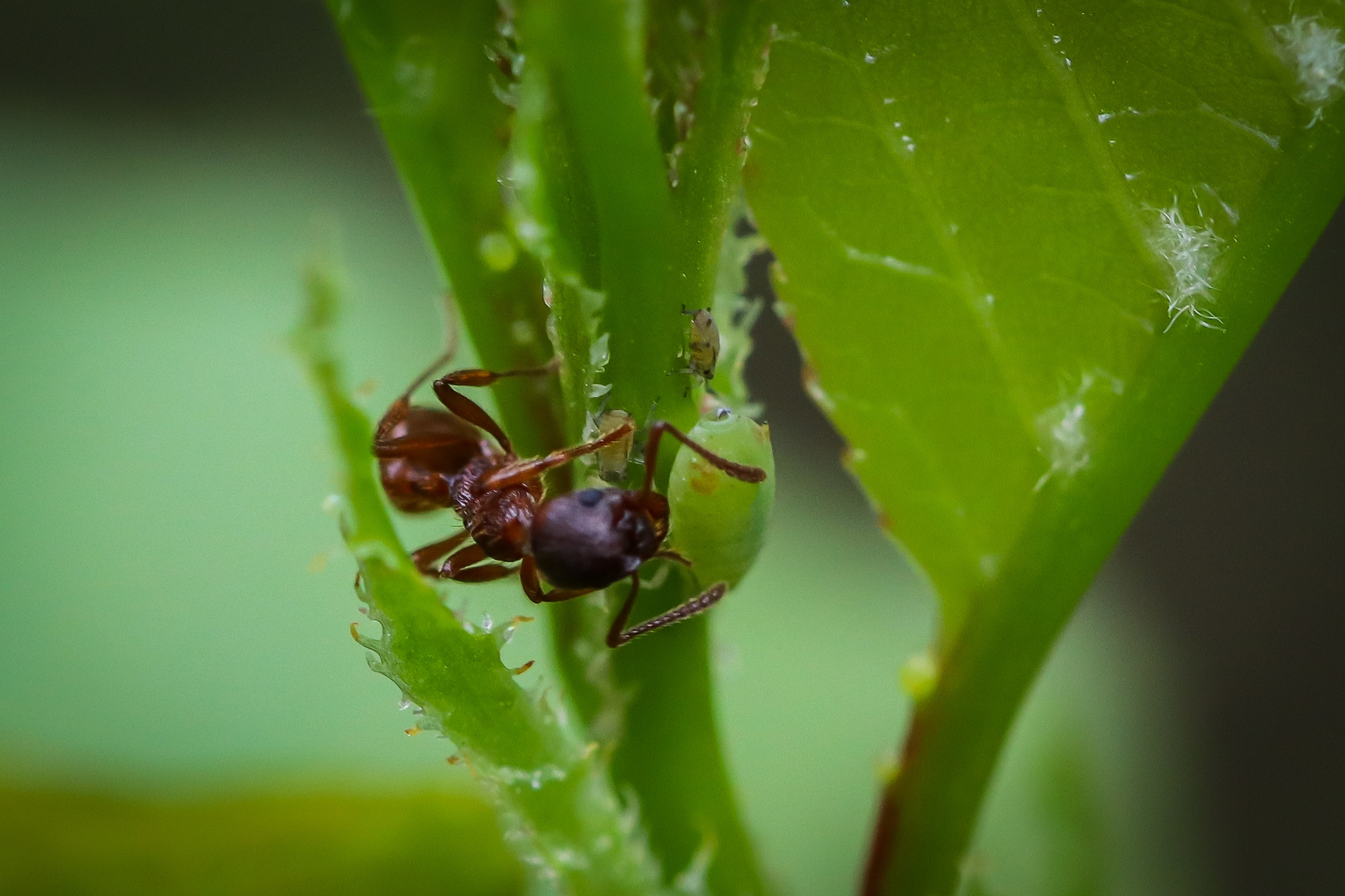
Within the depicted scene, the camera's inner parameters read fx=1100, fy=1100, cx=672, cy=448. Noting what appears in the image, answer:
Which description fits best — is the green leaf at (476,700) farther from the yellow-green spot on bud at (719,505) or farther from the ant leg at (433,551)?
the ant leg at (433,551)

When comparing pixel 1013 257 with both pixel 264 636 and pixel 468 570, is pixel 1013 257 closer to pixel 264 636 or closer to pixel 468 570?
pixel 468 570

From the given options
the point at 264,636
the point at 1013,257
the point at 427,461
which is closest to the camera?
the point at 1013,257

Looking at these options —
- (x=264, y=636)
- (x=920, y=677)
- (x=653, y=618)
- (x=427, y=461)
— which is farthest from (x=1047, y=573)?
(x=264, y=636)

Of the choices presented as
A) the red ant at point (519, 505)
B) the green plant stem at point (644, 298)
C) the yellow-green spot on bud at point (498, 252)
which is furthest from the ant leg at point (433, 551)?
the yellow-green spot on bud at point (498, 252)

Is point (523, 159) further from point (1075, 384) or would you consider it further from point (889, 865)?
point (889, 865)

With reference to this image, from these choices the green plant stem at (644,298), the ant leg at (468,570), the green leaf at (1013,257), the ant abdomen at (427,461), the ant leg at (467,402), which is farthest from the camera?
the ant abdomen at (427,461)

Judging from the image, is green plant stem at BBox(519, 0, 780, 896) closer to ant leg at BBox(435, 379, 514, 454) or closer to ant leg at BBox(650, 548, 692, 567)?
ant leg at BBox(650, 548, 692, 567)
